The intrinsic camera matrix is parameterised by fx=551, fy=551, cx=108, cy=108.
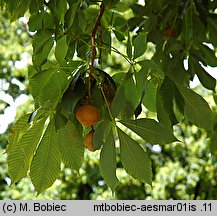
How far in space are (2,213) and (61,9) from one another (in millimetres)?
399

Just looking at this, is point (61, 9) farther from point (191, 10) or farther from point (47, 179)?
point (191, 10)

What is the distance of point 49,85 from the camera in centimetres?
90

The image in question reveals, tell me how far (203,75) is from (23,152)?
2.00 ft

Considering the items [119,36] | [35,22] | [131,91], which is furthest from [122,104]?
[119,36]

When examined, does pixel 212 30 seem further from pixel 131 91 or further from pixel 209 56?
pixel 131 91

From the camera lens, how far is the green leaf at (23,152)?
2.90 feet

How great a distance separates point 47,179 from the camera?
884 millimetres

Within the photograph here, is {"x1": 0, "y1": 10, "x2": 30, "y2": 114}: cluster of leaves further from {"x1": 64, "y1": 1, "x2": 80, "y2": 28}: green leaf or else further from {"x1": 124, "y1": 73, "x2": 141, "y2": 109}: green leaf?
{"x1": 124, "y1": 73, "x2": 141, "y2": 109}: green leaf

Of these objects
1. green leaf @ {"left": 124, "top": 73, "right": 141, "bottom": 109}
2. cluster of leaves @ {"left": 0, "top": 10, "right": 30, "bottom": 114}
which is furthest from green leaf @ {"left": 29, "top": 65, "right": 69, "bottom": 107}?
cluster of leaves @ {"left": 0, "top": 10, "right": 30, "bottom": 114}

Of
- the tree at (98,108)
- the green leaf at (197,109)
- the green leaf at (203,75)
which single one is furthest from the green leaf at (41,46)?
the green leaf at (203,75)

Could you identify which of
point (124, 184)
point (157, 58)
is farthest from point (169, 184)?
point (157, 58)

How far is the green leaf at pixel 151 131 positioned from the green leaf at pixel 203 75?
472 mm

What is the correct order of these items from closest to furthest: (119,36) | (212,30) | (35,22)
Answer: (35,22), (119,36), (212,30)

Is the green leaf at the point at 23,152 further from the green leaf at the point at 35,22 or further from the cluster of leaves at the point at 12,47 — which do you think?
the cluster of leaves at the point at 12,47
